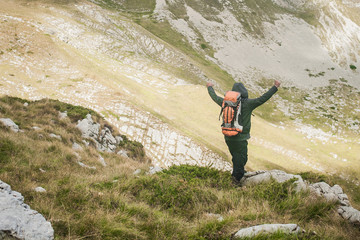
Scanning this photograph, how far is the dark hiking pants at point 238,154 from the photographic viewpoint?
24.2 ft

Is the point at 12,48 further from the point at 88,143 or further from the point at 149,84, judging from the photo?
the point at 88,143

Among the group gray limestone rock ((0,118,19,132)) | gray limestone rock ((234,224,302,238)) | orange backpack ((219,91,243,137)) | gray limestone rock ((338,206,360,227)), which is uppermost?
orange backpack ((219,91,243,137))

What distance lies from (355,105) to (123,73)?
39016mm

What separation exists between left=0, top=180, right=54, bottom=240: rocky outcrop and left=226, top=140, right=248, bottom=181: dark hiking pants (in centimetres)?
565

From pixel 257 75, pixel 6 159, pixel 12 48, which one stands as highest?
pixel 257 75

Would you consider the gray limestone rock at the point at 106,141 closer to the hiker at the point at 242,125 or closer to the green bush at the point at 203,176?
the green bush at the point at 203,176

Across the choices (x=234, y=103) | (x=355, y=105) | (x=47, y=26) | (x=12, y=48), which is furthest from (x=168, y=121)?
(x=355, y=105)

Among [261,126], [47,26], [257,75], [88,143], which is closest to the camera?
[88,143]

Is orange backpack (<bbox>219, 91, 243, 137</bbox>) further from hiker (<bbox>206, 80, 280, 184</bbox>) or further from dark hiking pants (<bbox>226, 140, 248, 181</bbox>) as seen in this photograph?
dark hiking pants (<bbox>226, 140, 248, 181</bbox>)

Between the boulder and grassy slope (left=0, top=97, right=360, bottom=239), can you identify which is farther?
the boulder

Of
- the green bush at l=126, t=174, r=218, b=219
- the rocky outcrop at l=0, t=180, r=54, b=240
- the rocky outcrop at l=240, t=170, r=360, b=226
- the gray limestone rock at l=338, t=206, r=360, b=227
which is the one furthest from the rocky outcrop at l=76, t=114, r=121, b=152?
the gray limestone rock at l=338, t=206, r=360, b=227

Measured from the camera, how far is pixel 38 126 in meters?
10.4

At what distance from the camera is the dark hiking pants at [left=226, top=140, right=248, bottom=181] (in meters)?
7.38

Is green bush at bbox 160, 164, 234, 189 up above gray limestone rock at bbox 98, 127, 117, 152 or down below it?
above
